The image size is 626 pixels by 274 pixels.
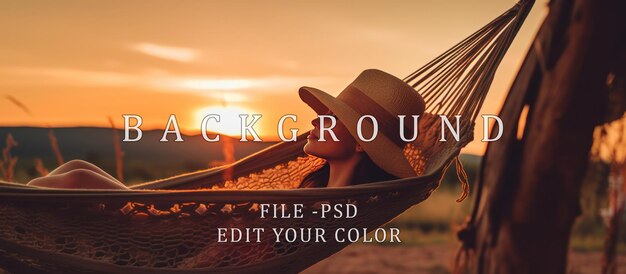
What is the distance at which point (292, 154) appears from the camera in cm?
243

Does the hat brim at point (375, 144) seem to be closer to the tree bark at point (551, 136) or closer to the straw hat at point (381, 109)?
the straw hat at point (381, 109)

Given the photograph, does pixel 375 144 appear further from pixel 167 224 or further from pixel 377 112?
pixel 167 224

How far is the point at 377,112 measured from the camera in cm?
209

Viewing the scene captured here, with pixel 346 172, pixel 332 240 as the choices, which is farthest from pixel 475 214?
pixel 332 240

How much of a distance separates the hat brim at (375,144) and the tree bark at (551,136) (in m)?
0.28

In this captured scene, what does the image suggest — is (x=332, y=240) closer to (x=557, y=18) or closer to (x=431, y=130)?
(x=431, y=130)

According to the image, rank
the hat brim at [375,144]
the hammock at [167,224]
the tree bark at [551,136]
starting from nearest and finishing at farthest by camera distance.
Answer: the hammock at [167,224]
the tree bark at [551,136]
the hat brim at [375,144]

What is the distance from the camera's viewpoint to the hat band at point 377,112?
2090 millimetres

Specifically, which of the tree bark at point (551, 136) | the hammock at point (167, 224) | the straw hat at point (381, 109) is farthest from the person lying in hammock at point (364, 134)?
the tree bark at point (551, 136)

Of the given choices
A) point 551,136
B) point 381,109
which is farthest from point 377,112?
point 551,136

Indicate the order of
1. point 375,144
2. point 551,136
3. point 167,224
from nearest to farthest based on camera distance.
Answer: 1. point 167,224
2. point 551,136
3. point 375,144

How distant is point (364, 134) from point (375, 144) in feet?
0.14

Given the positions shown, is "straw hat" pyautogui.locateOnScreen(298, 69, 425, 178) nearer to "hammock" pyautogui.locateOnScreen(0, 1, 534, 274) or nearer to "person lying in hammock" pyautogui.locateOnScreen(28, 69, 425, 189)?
"person lying in hammock" pyautogui.locateOnScreen(28, 69, 425, 189)

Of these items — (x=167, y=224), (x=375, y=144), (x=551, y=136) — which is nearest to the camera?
(x=167, y=224)
